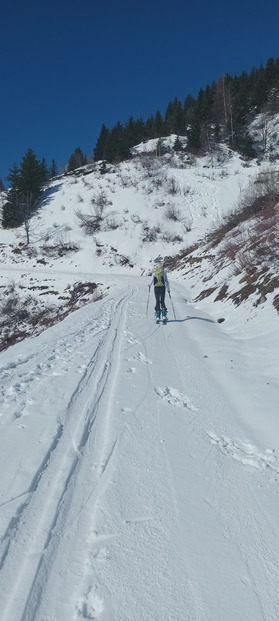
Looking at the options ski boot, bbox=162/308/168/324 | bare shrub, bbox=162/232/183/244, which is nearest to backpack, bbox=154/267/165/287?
ski boot, bbox=162/308/168/324

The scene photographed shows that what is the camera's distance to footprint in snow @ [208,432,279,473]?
3395 mm

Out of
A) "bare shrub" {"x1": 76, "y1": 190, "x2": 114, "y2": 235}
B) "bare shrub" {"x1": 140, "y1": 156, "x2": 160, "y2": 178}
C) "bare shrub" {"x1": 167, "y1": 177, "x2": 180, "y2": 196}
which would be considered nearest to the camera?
"bare shrub" {"x1": 76, "y1": 190, "x2": 114, "y2": 235}

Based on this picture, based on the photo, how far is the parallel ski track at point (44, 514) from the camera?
1.98 m

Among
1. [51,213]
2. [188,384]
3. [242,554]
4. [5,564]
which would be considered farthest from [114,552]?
[51,213]

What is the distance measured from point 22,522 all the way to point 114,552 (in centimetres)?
74

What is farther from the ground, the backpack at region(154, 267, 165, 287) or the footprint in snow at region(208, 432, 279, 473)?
the backpack at region(154, 267, 165, 287)

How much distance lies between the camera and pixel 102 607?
6.23 feet

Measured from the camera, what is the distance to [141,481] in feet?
9.85

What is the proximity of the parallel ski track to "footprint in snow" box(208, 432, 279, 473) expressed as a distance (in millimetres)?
1246

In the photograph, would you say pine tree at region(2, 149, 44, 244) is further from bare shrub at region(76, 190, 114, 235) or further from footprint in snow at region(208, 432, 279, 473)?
footprint in snow at region(208, 432, 279, 473)

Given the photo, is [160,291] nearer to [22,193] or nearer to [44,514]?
[44,514]

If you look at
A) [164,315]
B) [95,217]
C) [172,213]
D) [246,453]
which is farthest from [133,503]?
[95,217]

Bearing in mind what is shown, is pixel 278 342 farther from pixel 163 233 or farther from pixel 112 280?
pixel 163 233

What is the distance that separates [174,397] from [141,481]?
1968mm
